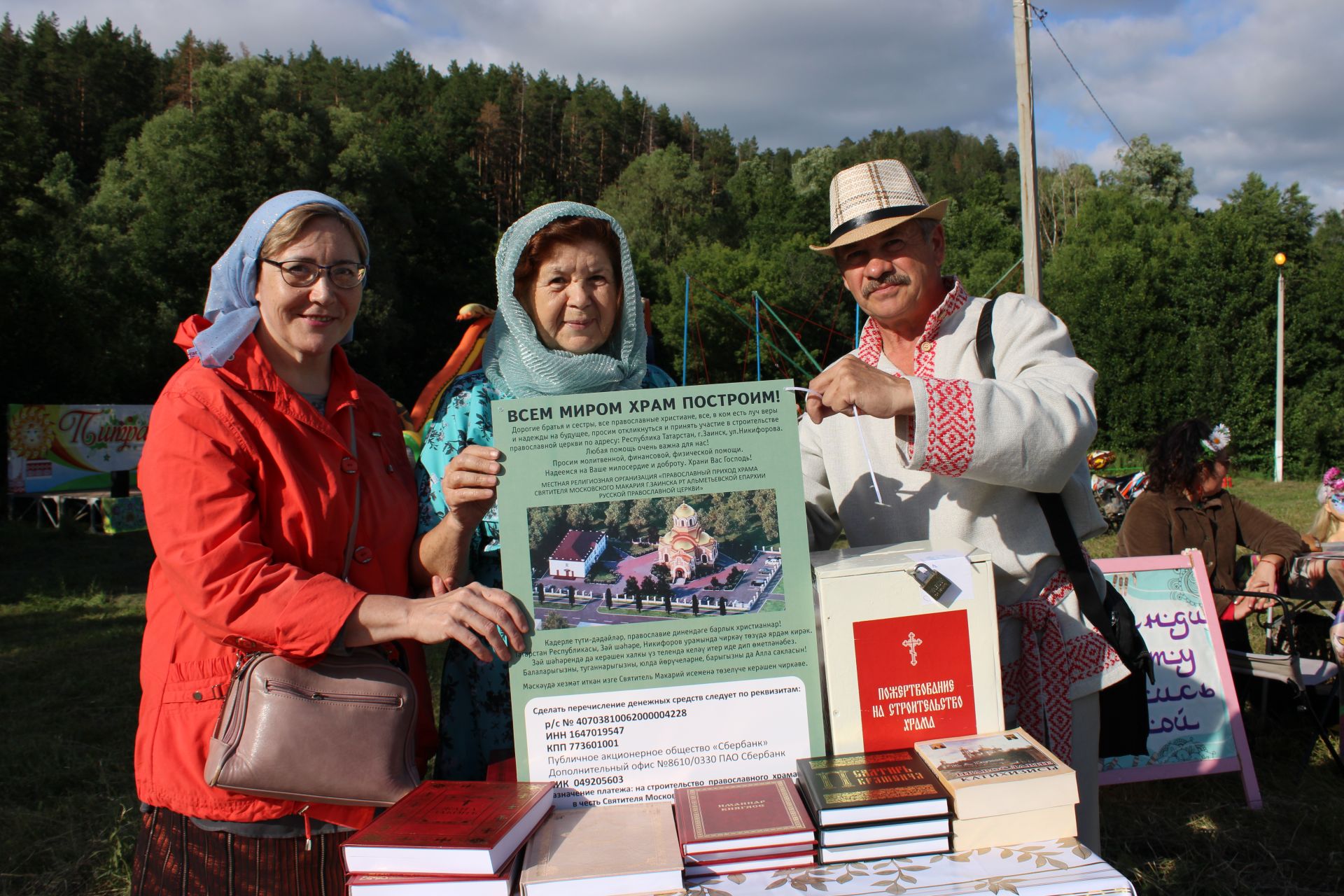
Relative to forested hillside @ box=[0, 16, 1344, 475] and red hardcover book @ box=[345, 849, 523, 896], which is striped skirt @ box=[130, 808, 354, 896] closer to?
red hardcover book @ box=[345, 849, 523, 896]

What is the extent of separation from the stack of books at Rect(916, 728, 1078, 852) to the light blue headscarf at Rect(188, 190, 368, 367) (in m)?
1.47

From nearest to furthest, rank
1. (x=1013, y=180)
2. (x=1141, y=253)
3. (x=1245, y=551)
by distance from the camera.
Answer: (x=1245, y=551) < (x=1141, y=253) < (x=1013, y=180)

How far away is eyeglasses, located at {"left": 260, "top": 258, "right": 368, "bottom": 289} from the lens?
1836 millimetres

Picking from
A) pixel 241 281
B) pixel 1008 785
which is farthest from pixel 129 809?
pixel 1008 785

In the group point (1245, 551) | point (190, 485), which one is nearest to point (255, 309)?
point (190, 485)

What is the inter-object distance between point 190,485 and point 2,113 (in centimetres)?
2407

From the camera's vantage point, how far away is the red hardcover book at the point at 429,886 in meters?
1.35

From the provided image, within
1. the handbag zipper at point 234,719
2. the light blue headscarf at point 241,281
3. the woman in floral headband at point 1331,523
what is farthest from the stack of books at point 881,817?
the woman in floral headband at point 1331,523

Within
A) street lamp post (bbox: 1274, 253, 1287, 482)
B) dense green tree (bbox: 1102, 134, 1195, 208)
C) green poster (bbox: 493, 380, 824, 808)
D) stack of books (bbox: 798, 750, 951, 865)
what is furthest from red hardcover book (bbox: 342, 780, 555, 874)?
dense green tree (bbox: 1102, 134, 1195, 208)

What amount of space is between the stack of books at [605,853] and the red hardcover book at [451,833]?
44mm

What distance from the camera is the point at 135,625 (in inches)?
342

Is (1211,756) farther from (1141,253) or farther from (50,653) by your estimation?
(1141,253)

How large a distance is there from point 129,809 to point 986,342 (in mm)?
4596

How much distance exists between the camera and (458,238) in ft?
136
